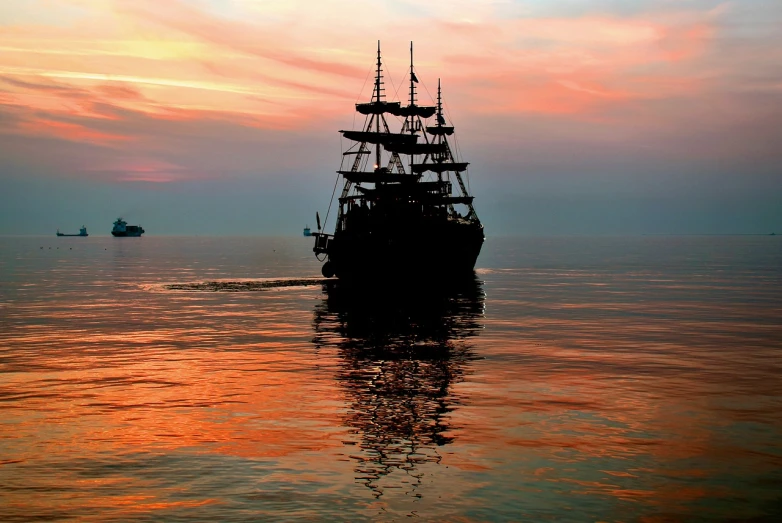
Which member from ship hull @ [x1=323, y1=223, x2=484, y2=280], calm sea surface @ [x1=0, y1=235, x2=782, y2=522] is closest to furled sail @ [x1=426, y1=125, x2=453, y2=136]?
ship hull @ [x1=323, y1=223, x2=484, y2=280]

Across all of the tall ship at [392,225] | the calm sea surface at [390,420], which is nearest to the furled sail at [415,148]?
the tall ship at [392,225]

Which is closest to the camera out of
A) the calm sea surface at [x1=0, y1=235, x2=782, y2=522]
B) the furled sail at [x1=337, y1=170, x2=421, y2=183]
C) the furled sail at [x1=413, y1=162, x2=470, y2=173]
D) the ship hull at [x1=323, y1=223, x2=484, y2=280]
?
the calm sea surface at [x1=0, y1=235, x2=782, y2=522]

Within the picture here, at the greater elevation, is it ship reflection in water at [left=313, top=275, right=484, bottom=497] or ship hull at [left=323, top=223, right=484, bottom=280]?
ship hull at [left=323, top=223, right=484, bottom=280]

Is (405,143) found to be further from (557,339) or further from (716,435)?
(716,435)

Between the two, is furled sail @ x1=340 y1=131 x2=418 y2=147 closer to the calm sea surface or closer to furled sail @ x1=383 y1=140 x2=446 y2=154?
furled sail @ x1=383 y1=140 x2=446 y2=154

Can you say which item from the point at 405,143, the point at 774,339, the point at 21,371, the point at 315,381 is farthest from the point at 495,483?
the point at 405,143

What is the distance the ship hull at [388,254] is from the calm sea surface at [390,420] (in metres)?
40.9

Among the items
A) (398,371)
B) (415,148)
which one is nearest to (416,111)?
(415,148)

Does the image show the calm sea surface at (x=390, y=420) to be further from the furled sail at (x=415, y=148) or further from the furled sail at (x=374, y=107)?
the furled sail at (x=415, y=148)

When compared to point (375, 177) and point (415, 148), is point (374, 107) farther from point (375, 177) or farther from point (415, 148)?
point (415, 148)

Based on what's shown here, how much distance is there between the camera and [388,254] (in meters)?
87.8

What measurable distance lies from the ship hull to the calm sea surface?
40.9 metres

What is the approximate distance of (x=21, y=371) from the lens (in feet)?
93.8

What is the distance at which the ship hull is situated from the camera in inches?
3452
